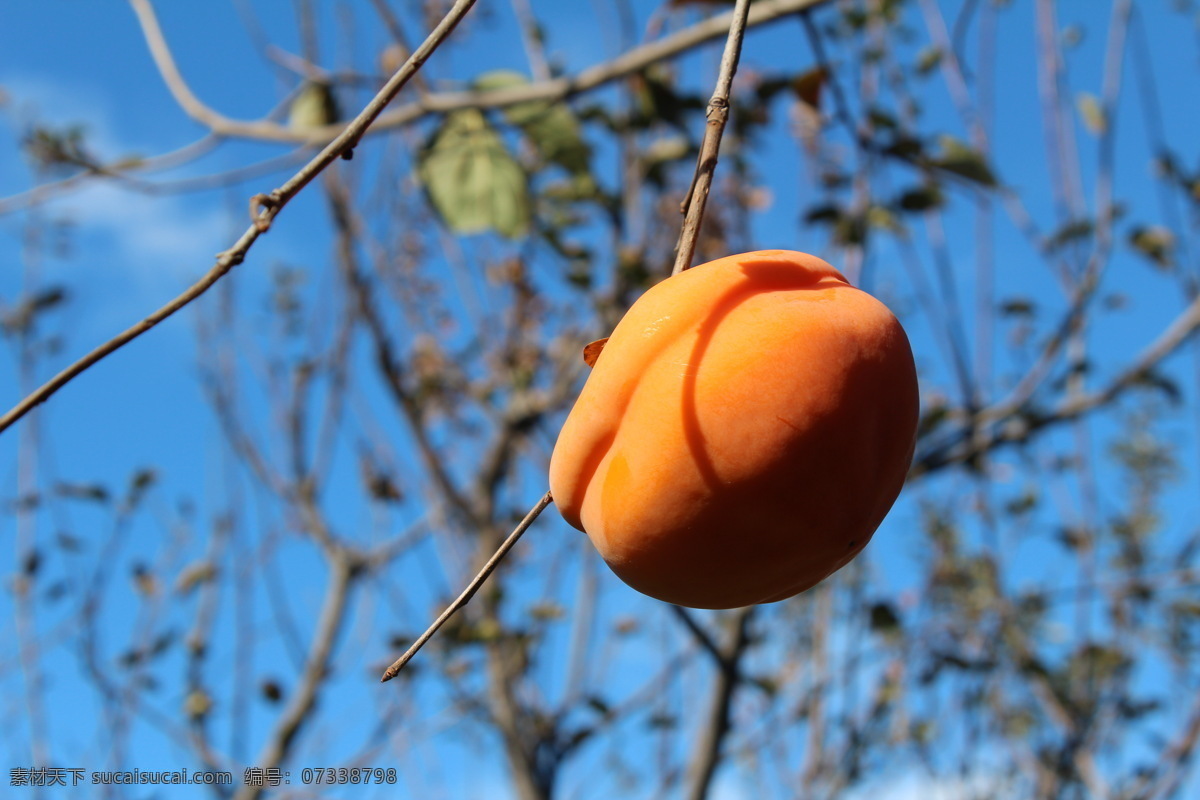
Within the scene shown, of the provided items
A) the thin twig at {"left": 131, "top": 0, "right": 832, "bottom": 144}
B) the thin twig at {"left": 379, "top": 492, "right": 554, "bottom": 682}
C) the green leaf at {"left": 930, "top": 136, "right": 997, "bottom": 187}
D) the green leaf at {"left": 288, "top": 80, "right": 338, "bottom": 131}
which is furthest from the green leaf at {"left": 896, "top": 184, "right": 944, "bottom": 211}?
the thin twig at {"left": 379, "top": 492, "right": 554, "bottom": 682}

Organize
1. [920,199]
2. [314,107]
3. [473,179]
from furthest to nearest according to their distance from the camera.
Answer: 1. [920,199]
2. [314,107]
3. [473,179]

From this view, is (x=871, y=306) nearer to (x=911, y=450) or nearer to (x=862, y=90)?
(x=911, y=450)

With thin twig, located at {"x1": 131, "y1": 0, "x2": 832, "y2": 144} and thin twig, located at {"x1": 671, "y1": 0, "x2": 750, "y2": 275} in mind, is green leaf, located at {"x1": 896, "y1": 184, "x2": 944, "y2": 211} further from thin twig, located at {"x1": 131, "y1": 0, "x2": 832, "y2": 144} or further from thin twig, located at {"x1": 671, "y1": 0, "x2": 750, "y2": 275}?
thin twig, located at {"x1": 671, "y1": 0, "x2": 750, "y2": 275}

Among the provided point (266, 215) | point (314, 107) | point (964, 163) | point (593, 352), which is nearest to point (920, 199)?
point (964, 163)

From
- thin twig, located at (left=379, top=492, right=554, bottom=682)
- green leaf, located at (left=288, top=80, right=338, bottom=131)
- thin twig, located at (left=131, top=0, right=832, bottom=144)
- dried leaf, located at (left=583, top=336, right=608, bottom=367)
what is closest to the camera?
thin twig, located at (left=379, top=492, right=554, bottom=682)

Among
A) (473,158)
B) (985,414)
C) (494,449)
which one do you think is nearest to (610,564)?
(473,158)

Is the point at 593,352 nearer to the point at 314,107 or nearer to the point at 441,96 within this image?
the point at 441,96
